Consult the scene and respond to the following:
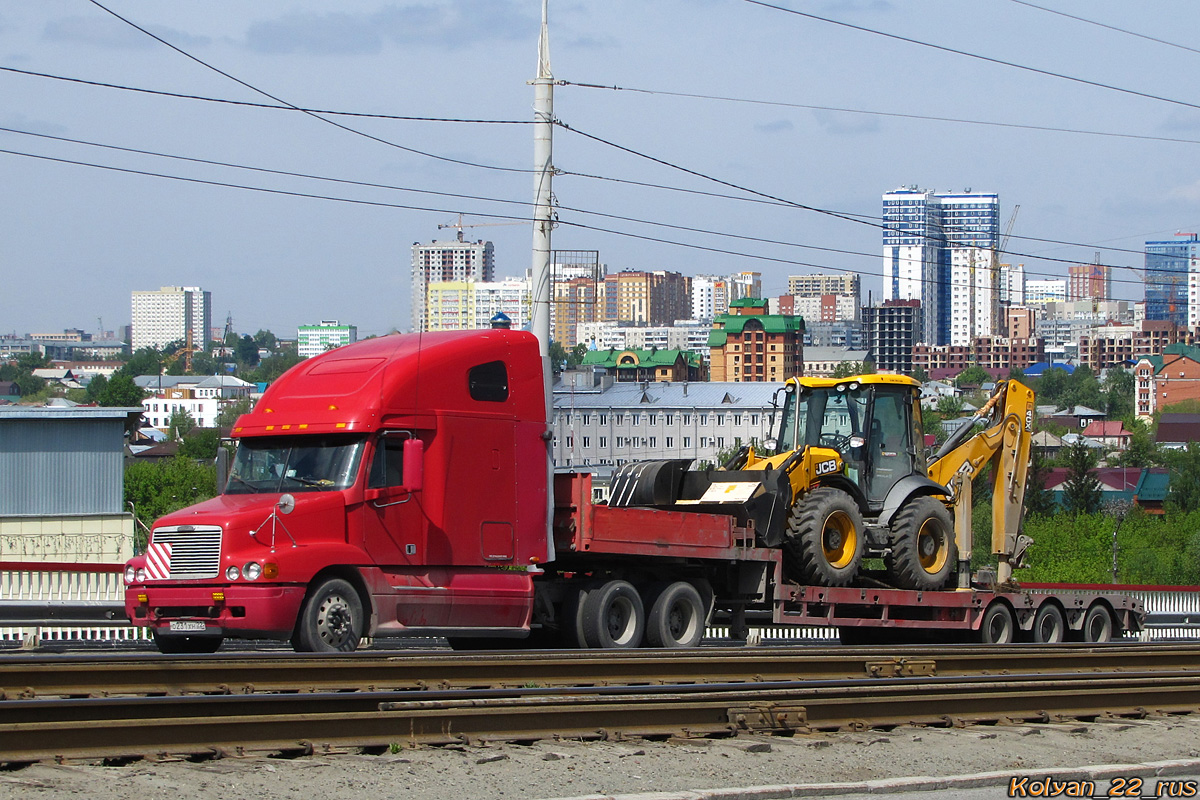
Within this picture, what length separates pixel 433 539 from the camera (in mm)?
15281

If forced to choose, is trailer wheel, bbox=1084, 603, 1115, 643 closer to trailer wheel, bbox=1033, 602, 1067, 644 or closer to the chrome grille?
trailer wheel, bbox=1033, 602, 1067, 644

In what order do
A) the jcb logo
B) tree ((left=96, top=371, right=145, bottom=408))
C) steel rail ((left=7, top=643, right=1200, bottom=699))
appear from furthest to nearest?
tree ((left=96, top=371, right=145, bottom=408))
the jcb logo
steel rail ((left=7, top=643, right=1200, bottom=699))

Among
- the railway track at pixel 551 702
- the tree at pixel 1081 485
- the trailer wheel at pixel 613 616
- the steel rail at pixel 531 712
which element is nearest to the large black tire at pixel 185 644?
the railway track at pixel 551 702

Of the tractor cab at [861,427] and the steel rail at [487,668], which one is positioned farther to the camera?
the tractor cab at [861,427]

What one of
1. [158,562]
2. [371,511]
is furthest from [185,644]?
[371,511]

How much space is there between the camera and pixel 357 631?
14609mm

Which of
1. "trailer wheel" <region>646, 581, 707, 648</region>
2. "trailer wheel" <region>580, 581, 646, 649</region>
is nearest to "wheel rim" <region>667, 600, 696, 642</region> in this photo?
"trailer wheel" <region>646, 581, 707, 648</region>

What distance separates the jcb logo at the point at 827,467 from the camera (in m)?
18.8

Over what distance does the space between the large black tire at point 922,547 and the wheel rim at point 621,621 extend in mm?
4167

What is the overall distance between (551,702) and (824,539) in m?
7.58

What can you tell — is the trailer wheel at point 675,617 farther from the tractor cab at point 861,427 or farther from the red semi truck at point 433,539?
the tractor cab at point 861,427

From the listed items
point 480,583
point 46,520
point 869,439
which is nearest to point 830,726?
point 480,583

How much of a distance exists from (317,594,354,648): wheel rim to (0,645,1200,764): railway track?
1.23 meters

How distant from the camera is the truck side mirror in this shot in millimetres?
14719
